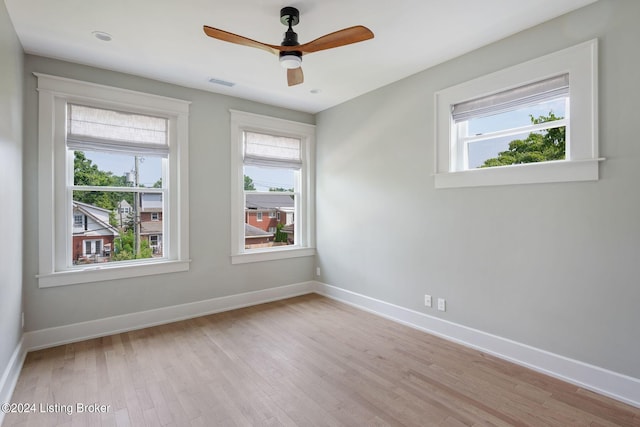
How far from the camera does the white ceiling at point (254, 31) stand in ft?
7.77

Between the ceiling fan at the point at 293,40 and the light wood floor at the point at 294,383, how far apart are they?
2.46 meters

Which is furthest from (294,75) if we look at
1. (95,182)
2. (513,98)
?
(95,182)

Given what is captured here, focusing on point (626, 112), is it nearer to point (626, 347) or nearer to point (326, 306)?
point (626, 347)

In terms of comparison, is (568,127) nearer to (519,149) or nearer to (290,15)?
(519,149)

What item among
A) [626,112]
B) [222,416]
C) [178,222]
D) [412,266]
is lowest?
[222,416]

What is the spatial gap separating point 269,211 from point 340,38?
294cm

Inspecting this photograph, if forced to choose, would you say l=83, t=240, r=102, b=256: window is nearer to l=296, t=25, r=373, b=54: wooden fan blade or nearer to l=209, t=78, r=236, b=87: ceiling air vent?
l=209, t=78, r=236, b=87: ceiling air vent

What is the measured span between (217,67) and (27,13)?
148 centimetres

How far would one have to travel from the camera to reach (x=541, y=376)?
2.56 m

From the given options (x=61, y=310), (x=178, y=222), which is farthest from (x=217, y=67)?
(x=61, y=310)

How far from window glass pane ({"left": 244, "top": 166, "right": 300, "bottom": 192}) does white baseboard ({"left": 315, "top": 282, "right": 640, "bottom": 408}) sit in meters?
2.11

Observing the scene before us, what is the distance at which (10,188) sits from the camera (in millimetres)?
2428

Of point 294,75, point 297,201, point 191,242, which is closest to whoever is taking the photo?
point 294,75

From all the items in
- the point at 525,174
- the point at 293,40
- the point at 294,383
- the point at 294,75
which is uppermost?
the point at 293,40
